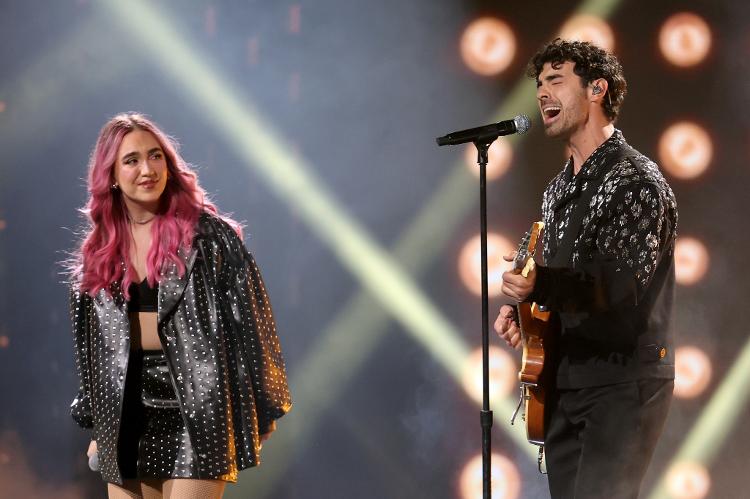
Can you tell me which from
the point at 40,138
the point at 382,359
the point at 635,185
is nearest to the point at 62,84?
the point at 40,138

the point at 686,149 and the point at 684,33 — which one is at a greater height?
the point at 684,33

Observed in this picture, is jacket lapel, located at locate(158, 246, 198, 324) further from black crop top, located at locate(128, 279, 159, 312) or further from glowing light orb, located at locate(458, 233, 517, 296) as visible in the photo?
glowing light orb, located at locate(458, 233, 517, 296)

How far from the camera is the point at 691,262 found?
476cm

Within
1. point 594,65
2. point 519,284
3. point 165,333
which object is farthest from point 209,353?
point 594,65

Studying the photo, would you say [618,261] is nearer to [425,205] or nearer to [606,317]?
[606,317]

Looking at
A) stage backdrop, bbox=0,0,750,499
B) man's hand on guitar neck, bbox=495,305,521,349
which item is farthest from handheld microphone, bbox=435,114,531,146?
stage backdrop, bbox=0,0,750,499

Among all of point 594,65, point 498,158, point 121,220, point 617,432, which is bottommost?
point 617,432

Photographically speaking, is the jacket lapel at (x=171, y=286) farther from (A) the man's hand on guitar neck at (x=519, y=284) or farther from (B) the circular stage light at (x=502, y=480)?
(B) the circular stage light at (x=502, y=480)

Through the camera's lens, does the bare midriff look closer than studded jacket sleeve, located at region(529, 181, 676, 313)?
No

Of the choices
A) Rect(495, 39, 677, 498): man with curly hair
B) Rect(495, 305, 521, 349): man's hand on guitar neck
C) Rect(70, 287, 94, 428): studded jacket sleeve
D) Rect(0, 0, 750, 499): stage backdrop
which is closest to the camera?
Rect(495, 39, 677, 498): man with curly hair

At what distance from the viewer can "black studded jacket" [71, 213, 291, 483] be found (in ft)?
8.79

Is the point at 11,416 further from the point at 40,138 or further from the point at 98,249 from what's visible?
the point at 98,249

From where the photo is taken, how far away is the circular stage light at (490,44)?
4742 mm

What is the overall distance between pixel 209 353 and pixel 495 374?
238 cm
